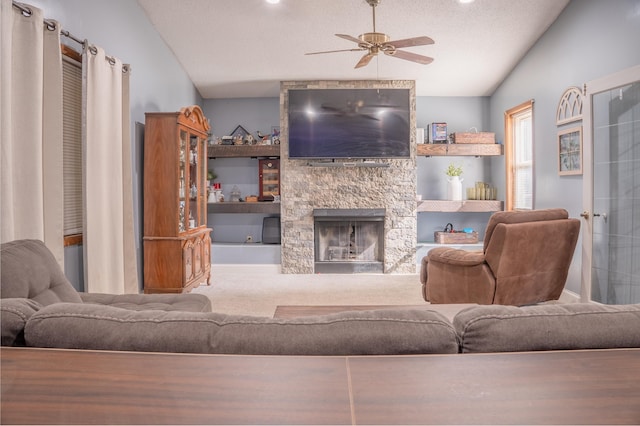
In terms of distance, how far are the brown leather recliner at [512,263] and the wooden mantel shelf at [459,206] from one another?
2.39 meters

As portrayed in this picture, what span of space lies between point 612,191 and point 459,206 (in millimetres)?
2609

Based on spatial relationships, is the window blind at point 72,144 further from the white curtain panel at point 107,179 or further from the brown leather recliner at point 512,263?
Answer: the brown leather recliner at point 512,263

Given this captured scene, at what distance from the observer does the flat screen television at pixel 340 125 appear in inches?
241

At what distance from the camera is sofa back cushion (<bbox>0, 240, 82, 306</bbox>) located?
1848mm

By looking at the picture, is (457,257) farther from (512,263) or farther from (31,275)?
(31,275)

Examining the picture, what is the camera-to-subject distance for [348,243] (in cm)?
635

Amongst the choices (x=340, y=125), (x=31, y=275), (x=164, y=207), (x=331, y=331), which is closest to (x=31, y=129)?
(x=31, y=275)

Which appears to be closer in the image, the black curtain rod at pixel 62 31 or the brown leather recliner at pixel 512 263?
the black curtain rod at pixel 62 31

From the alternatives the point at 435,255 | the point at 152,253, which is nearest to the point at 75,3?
the point at 152,253

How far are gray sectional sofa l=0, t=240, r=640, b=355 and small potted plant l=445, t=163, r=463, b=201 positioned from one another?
5.43 m

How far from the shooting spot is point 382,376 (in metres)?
0.92

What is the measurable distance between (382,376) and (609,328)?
2.02 feet

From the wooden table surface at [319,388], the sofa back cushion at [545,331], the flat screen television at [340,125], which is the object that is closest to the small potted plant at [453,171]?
the flat screen television at [340,125]

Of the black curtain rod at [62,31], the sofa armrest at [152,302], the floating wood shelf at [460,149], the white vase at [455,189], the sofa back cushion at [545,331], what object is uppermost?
the black curtain rod at [62,31]
